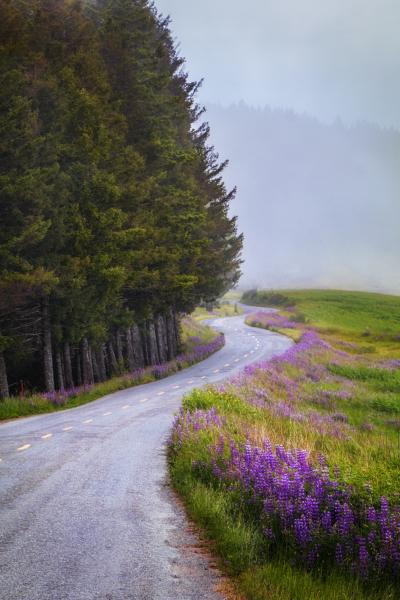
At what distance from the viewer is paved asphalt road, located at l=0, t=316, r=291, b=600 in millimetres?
4559

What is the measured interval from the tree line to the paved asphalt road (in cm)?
656

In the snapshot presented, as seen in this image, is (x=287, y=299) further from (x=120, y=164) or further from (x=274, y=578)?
(x=274, y=578)

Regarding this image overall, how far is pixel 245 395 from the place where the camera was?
1550 centimetres

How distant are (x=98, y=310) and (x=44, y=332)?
2305 millimetres

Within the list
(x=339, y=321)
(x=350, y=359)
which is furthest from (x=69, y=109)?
(x=339, y=321)

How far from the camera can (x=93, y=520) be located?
20.2 feet

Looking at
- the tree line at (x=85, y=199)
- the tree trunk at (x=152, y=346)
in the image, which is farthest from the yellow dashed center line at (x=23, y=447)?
the tree trunk at (x=152, y=346)

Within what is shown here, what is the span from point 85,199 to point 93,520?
1518 cm

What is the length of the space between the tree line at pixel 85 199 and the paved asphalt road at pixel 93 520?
656 centimetres

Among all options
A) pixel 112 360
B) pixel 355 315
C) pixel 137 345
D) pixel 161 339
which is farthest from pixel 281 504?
pixel 355 315

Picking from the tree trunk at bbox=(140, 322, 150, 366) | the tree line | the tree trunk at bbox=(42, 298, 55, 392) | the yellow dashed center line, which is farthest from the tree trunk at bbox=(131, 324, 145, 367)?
the yellow dashed center line

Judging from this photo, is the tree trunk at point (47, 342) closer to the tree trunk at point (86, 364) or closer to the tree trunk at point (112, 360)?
the tree trunk at point (86, 364)

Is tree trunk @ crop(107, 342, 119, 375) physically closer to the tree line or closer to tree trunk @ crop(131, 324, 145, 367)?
the tree line

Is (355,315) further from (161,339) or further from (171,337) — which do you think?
(161,339)
